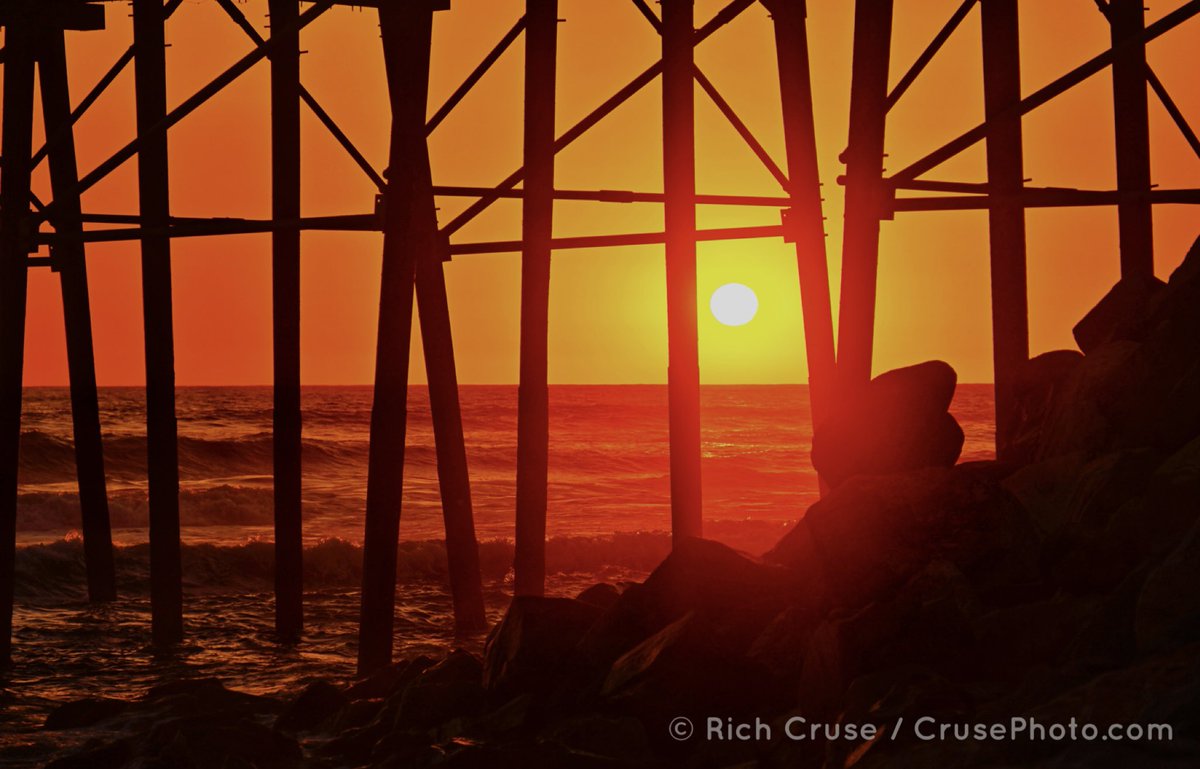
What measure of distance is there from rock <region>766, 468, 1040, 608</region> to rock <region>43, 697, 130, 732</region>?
4596mm

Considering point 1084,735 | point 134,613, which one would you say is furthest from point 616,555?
point 1084,735

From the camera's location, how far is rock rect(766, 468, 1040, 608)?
→ 6801 millimetres

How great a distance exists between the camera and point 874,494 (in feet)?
23.5

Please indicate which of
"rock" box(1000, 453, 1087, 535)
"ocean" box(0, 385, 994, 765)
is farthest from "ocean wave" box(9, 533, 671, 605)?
"rock" box(1000, 453, 1087, 535)

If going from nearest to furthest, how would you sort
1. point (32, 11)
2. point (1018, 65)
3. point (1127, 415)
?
point (1127, 415) → point (1018, 65) → point (32, 11)

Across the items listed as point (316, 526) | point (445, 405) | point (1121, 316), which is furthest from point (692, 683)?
point (316, 526)

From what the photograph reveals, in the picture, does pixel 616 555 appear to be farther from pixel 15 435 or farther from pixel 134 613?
pixel 15 435

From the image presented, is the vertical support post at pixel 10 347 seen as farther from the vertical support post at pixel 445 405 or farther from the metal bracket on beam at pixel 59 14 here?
the vertical support post at pixel 445 405

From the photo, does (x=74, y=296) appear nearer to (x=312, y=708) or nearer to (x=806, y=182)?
(x=312, y=708)

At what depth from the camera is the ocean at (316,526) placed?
471 inches

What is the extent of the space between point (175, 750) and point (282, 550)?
487cm

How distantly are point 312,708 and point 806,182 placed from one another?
15.3 ft

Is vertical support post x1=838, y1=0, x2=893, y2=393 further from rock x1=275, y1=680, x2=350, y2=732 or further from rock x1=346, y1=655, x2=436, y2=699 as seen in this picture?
rock x1=275, y1=680, x2=350, y2=732

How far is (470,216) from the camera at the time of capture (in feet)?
39.0
